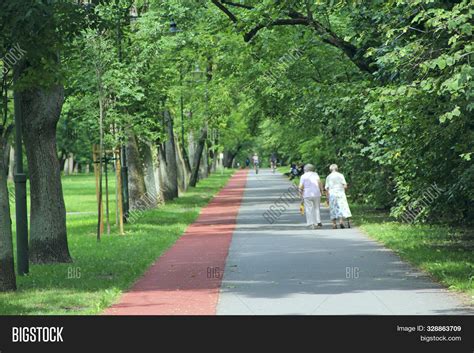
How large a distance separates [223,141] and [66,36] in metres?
69.1

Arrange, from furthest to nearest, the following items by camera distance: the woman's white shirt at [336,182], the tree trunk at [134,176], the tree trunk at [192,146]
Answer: the tree trunk at [192,146] → the tree trunk at [134,176] → the woman's white shirt at [336,182]

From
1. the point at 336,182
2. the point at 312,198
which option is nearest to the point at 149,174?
the point at 312,198

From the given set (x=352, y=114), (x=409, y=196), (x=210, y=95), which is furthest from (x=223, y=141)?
(x=409, y=196)

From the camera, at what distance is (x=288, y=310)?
11469 mm

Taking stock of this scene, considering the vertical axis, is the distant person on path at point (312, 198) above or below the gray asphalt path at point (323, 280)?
above

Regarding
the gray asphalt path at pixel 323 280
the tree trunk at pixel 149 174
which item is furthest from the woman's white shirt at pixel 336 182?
the tree trunk at pixel 149 174

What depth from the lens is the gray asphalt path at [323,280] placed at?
11609 mm

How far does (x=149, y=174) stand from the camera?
3669cm

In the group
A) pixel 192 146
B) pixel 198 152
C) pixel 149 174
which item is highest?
pixel 192 146

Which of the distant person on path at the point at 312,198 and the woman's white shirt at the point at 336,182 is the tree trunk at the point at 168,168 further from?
the woman's white shirt at the point at 336,182

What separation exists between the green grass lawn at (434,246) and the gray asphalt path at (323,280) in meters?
0.24

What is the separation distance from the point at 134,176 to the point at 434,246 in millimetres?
15486

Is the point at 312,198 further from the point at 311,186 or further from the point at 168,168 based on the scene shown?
the point at 168,168
